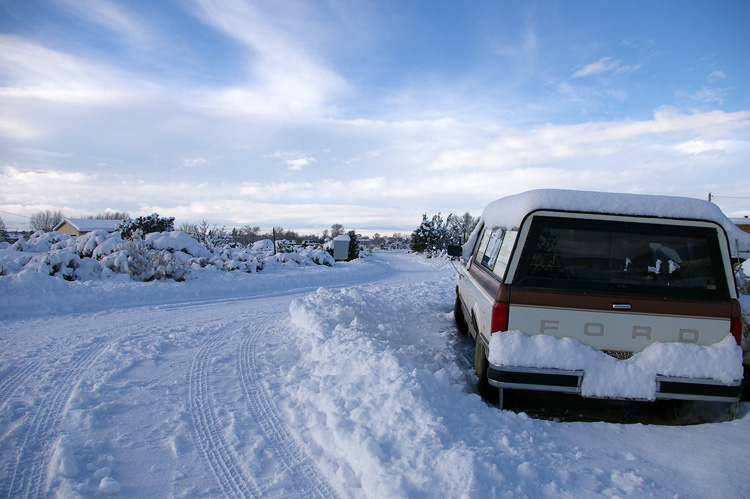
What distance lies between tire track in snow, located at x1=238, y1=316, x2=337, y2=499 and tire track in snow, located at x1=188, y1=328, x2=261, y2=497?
0.92 ft

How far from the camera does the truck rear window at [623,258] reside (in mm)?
3354

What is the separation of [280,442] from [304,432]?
225 millimetres

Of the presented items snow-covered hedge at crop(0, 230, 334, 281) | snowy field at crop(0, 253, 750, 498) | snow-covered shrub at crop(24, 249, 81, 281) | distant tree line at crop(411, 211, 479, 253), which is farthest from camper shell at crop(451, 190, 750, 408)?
distant tree line at crop(411, 211, 479, 253)

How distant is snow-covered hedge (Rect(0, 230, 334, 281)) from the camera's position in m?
11.5

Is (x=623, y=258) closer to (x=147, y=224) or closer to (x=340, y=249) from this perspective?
(x=147, y=224)

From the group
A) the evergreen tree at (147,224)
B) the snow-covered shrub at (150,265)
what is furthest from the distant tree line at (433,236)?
the snow-covered shrub at (150,265)

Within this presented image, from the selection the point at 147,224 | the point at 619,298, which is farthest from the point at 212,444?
the point at 147,224

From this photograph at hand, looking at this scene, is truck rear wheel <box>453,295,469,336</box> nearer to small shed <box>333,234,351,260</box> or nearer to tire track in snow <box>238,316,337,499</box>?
tire track in snow <box>238,316,337,499</box>

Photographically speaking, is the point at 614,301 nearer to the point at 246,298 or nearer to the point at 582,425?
the point at 582,425

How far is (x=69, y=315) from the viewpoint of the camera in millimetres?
8031

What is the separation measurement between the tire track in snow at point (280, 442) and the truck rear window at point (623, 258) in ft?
7.24

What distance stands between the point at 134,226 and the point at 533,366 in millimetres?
25383

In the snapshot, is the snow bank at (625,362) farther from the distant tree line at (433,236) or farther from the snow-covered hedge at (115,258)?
the distant tree line at (433,236)

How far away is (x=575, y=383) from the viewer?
3.33 metres
